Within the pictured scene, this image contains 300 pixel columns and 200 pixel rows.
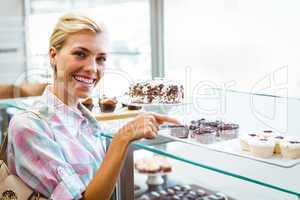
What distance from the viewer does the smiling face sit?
1.19 metres

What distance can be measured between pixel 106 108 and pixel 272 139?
2.67ft

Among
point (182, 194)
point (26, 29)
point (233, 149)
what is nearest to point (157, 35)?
point (26, 29)

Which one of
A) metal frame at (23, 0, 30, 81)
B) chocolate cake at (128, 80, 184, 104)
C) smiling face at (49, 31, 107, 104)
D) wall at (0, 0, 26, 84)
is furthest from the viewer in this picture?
metal frame at (23, 0, 30, 81)

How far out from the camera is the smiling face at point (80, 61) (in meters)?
1.19

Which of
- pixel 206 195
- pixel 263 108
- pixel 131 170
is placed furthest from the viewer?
pixel 206 195

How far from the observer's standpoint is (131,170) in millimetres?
1410

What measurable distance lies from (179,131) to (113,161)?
27 centimetres

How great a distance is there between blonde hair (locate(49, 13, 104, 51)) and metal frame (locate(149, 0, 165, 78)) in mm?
3287

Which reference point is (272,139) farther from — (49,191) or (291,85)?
(291,85)

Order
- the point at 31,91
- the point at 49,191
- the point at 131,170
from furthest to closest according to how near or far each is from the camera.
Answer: the point at 31,91
the point at 131,170
the point at 49,191

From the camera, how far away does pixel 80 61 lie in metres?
1.19

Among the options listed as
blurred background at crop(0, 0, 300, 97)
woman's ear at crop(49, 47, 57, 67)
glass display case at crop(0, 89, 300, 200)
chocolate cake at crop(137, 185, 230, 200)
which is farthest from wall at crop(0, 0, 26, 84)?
woman's ear at crop(49, 47, 57, 67)

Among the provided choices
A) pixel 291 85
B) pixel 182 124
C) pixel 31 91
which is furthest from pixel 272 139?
pixel 31 91

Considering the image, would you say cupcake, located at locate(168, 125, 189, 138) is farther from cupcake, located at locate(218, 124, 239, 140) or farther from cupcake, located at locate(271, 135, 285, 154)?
cupcake, located at locate(271, 135, 285, 154)
